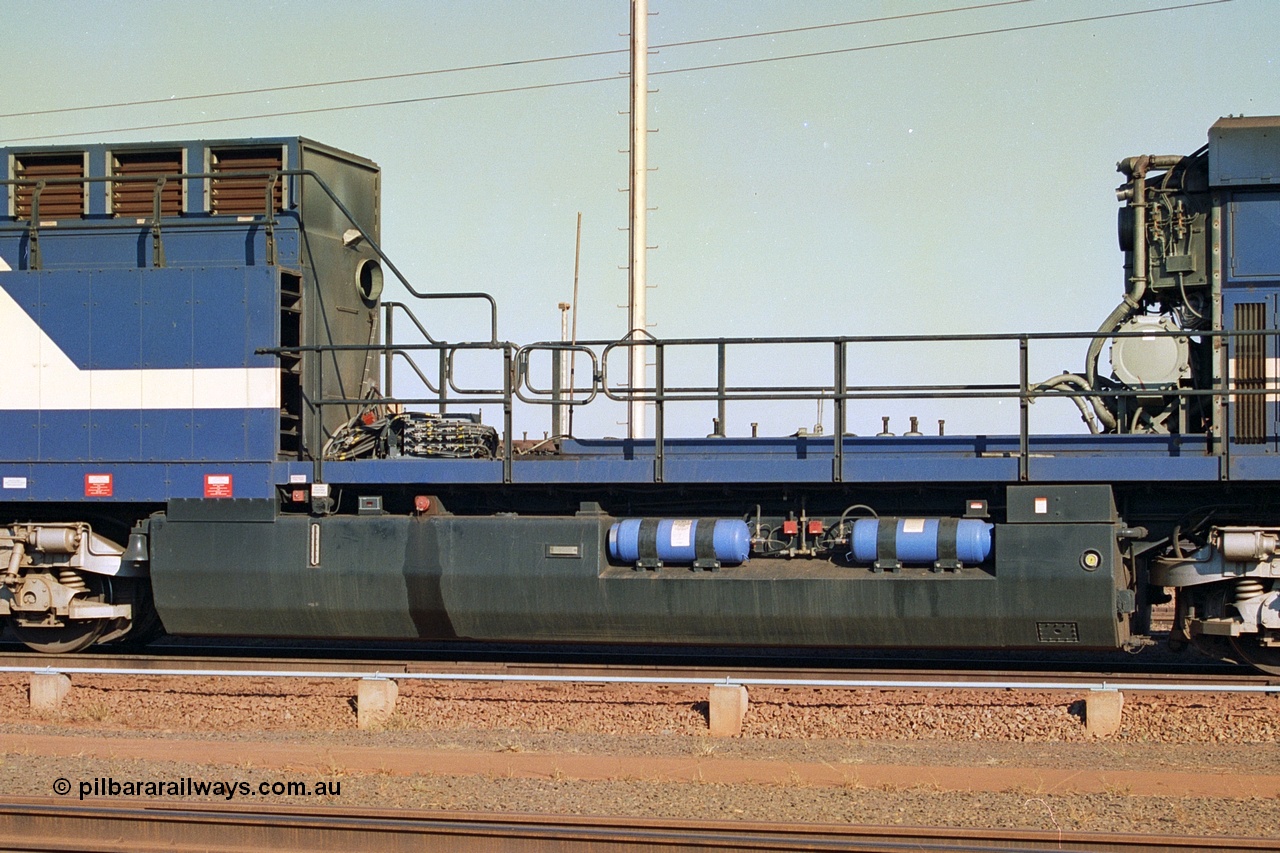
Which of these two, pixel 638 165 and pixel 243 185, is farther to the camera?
pixel 638 165

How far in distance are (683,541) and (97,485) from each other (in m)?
5.09

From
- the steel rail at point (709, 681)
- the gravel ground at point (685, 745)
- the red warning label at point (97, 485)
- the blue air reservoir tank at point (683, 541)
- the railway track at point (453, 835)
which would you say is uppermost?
the red warning label at point (97, 485)

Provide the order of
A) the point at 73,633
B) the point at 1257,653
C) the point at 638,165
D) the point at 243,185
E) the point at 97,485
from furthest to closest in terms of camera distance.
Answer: the point at 638,165
the point at 243,185
the point at 73,633
the point at 97,485
the point at 1257,653

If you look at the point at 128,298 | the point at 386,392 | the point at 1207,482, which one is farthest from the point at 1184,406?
the point at 128,298

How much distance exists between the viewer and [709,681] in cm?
970

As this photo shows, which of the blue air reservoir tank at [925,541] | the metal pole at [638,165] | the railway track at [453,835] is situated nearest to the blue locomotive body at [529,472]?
the blue air reservoir tank at [925,541]

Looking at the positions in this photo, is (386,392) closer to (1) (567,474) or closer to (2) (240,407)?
(2) (240,407)

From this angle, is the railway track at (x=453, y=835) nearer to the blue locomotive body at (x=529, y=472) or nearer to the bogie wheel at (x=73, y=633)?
the blue locomotive body at (x=529, y=472)

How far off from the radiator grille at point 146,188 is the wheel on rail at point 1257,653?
969 centimetres

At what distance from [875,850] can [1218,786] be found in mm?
2789

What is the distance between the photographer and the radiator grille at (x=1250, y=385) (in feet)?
34.9

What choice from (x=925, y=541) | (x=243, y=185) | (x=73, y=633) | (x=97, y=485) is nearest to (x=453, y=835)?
(x=925, y=541)

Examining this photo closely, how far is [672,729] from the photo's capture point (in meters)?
9.86

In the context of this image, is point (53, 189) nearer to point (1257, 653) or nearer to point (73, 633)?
point (73, 633)
